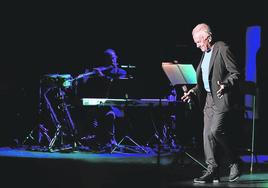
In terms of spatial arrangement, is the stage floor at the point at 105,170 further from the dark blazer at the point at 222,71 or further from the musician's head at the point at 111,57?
the musician's head at the point at 111,57

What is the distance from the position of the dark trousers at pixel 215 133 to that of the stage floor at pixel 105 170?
32cm

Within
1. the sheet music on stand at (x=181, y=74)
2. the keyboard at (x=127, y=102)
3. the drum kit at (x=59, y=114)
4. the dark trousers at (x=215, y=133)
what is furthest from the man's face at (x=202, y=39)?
the drum kit at (x=59, y=114)

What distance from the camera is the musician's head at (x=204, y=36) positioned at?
5918 mm

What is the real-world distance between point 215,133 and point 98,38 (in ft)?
21.4

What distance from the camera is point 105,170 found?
280 inches

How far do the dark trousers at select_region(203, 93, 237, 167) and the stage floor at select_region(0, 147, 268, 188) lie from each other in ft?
1.05

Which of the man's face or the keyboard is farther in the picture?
the keyboard

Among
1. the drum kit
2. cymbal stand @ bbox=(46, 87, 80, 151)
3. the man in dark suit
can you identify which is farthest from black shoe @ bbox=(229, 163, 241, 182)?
cymbal stand @ bbox=(46, 87, 80, 151)

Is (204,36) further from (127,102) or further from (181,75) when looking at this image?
(127,102)

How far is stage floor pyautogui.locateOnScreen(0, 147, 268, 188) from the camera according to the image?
5.88m

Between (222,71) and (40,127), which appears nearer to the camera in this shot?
(222,71)

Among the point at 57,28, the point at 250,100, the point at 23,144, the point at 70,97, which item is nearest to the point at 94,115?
the point at 70,97

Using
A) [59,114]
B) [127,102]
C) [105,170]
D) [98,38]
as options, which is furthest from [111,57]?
[105,170]

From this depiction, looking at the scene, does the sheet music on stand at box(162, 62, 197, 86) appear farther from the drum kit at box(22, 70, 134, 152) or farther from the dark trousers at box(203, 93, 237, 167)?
the drum kit at box(22, 70, 134, 152)
